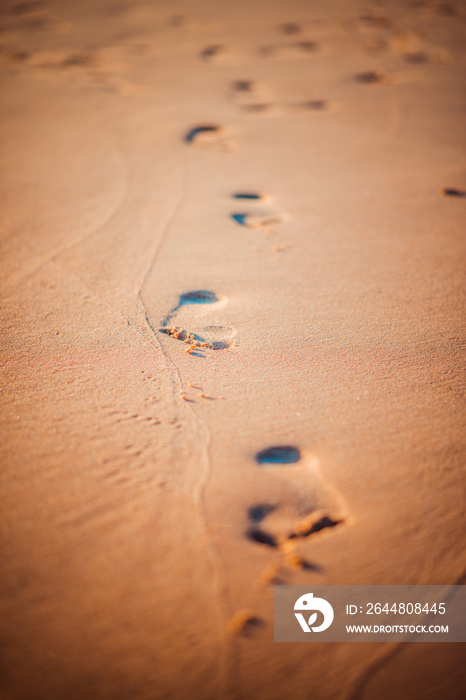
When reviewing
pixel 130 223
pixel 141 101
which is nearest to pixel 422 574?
pixel 130 223

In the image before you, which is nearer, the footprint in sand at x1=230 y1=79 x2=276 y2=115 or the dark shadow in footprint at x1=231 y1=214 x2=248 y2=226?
the dark shadow in footprint at x1=231 y1=214 x2=248 y2=226

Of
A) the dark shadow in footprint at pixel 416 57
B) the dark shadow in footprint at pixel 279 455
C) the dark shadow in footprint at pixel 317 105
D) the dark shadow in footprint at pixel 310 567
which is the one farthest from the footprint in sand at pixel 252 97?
the dark shadow in footprint at pixel 310 567

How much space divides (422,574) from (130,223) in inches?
71.7

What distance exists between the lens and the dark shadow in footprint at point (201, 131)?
9.63ft

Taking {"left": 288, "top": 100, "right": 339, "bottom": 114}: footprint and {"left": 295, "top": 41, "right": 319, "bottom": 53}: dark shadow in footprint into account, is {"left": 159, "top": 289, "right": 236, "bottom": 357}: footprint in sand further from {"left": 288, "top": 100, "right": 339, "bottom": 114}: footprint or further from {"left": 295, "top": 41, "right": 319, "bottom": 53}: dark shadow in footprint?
{"left": 295, "top": 41, "right": 319, "bottom": 53}: dark shadow in footprint

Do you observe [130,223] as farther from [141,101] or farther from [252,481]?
[141,101]

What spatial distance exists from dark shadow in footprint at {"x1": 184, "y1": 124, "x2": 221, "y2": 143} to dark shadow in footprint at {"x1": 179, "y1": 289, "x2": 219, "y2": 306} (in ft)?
5.30

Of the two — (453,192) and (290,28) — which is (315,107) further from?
(290,28)

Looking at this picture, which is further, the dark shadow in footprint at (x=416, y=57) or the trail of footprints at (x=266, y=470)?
the dark shadow in footprint at (x=416, y=57)

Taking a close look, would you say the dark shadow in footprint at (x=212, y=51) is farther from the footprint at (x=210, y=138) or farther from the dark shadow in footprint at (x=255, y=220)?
the dark shadow in footprint at (x=255, y=220)

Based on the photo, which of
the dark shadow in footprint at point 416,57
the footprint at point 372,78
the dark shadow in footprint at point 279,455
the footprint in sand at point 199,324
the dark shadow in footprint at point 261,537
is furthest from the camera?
the dark shadow in footprint at point 416,57

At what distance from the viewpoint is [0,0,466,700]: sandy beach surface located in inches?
36.8

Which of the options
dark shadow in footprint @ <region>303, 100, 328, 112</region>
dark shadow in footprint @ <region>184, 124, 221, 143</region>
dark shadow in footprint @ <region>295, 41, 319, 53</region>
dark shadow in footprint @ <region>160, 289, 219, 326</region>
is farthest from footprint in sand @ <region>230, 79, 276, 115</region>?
dark shadow in footprint @ <region>160, 289, 219, 326</region>

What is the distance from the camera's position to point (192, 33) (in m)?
4.50
